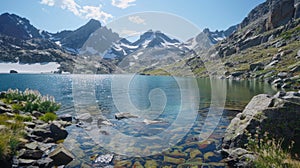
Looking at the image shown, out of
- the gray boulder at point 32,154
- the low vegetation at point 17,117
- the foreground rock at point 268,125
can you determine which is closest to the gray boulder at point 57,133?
the low vegetation at point 17,117

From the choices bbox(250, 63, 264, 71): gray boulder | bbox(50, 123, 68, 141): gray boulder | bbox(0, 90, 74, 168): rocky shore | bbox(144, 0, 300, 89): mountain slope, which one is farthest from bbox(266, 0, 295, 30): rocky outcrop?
bbox(0, 90, 74, 168): rocky shore

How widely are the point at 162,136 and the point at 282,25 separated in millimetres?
190307

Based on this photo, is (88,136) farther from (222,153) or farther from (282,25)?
(282,25)

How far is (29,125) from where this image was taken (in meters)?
14.9

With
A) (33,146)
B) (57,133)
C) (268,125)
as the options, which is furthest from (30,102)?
(268,125)

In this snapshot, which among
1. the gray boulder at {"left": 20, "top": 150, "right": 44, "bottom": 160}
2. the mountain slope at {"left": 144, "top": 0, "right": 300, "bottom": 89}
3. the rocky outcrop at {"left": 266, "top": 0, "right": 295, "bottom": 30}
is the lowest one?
the gray boulder at {"left": 20, "top": 150, "right": 44, "bottom": 160}

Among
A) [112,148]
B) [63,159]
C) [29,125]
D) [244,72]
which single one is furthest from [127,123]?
[244,72]

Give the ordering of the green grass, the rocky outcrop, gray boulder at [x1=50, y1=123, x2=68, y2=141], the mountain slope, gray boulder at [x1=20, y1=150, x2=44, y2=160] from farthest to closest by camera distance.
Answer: the rocky outcrop < the mountain slope < the green grass < gray boulder at [x1=50, y1=123, x2=68, y2=141] < gray boulder at [x1=20, y1=150, x2=44, y2=160]

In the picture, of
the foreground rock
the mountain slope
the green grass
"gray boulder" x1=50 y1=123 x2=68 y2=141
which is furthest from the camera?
the mountain slope

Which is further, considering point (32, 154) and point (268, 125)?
point (268, 125)

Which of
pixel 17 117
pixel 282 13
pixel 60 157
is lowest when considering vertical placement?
pixel 60 157

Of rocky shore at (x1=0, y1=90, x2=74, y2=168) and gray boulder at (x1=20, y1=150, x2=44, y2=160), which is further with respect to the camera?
gray boulder at (x1=20, y1=150, x2=44, y2=160)

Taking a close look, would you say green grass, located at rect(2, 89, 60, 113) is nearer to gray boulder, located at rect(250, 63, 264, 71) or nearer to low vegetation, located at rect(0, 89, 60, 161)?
low vegetation, located at rect(0, 89, 60, 161)

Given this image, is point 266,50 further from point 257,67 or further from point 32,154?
point 32,154
